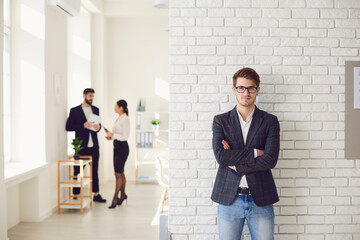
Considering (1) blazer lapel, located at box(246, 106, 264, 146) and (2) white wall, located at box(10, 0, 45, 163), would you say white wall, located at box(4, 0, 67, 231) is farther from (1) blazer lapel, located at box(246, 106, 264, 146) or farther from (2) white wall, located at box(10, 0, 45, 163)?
(1) blazer lapel, located at box(246, 106, 264, 146)

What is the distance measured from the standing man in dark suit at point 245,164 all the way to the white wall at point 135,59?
214 inches

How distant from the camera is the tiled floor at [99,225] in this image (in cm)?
416

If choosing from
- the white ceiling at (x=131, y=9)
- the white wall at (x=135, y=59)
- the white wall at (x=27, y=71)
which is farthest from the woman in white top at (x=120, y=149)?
the white ceiling at (x=131, y=9)

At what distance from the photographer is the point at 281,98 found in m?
2.77

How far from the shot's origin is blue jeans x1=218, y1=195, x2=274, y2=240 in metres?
2.44

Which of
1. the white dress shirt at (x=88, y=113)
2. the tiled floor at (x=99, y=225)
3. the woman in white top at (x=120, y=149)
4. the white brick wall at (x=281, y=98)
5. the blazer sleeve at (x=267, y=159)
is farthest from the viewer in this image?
the white dress shirt at (x=88, y=113)

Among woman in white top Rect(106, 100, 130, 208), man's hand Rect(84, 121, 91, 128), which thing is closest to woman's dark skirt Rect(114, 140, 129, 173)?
woman in white top Rect(106, 100, 130, 208)

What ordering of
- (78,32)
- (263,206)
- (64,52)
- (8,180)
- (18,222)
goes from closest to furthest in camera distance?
(263,206), (8,180), (18,222), (64,52), (78,32)

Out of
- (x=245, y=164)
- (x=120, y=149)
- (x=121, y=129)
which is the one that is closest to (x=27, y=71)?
(x=121, y=129)

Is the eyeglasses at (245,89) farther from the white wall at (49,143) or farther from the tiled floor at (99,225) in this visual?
the white wall at (49,143)

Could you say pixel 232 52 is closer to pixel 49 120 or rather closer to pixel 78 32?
pixel 49 120

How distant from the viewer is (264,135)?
8.07ft

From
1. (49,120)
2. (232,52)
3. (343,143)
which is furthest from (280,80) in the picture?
(49,120)

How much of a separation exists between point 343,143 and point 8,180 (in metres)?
3.18
